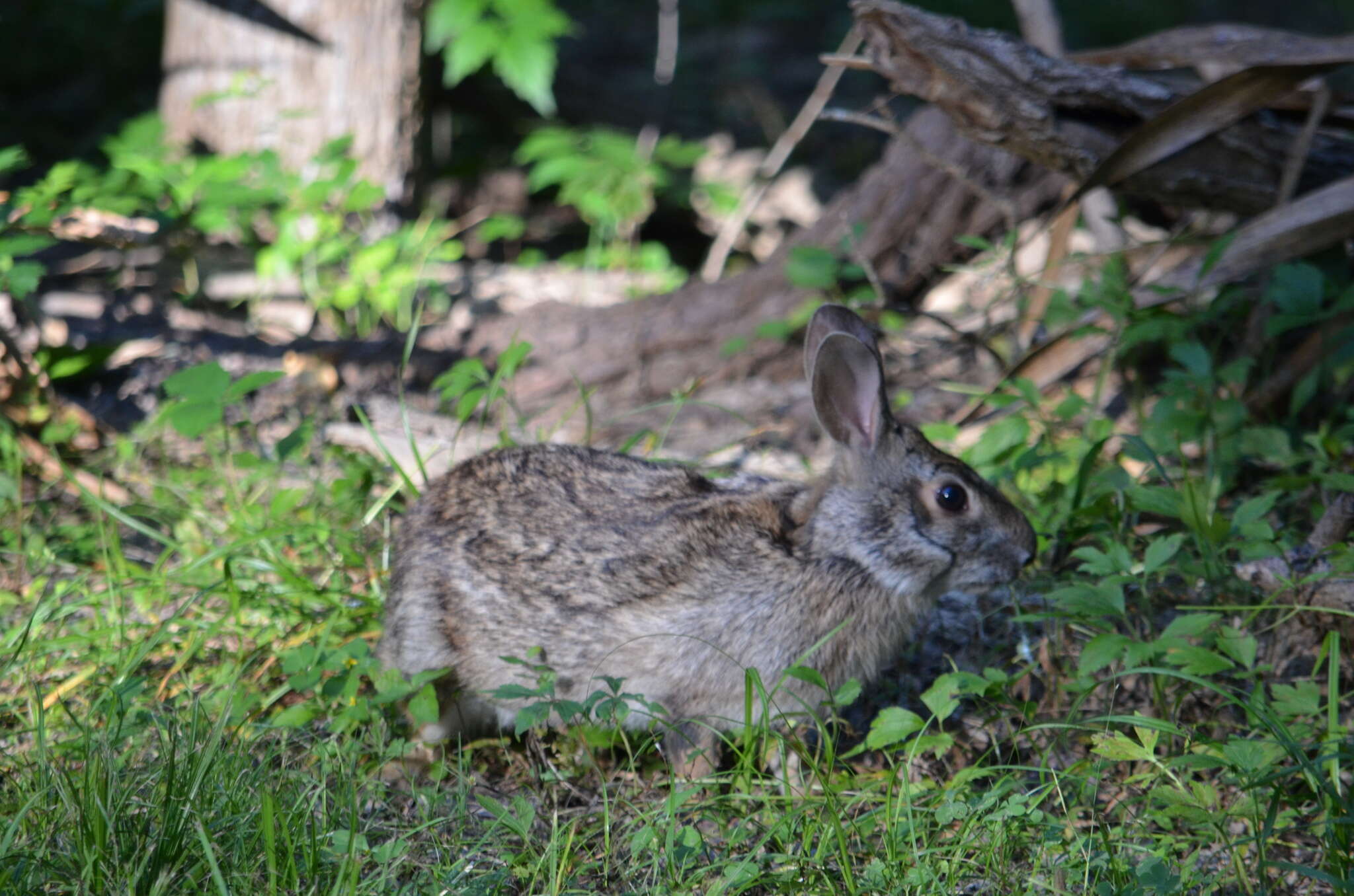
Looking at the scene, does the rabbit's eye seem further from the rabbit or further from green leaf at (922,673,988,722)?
green leaf at (922,673,988,722)

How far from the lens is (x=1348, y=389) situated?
4320mm

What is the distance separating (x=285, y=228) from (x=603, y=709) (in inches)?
160

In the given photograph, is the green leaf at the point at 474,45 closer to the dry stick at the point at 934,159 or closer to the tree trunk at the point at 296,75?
the tree trunk at the point at 296,75

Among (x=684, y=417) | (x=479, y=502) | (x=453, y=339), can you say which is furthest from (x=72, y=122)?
(x=479, y=502)

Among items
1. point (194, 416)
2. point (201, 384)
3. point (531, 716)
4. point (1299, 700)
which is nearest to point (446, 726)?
point (531, 716)

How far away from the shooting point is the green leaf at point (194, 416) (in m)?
3.38

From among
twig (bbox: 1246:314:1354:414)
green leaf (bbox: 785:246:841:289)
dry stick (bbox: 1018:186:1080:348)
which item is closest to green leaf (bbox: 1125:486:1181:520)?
twig (bbox: 1246:314:1354:414)

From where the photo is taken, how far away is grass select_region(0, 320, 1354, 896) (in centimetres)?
243

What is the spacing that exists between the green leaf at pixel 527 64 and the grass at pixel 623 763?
3061mm

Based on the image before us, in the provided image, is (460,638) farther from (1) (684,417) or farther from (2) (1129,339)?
(2) (1129,339)

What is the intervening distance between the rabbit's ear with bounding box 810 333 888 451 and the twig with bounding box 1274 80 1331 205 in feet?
7.20

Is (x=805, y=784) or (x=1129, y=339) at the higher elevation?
(x=1129, y=339)

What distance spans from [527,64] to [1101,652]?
4485 millimetres

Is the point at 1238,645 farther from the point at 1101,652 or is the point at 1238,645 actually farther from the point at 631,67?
the point at 631,67
